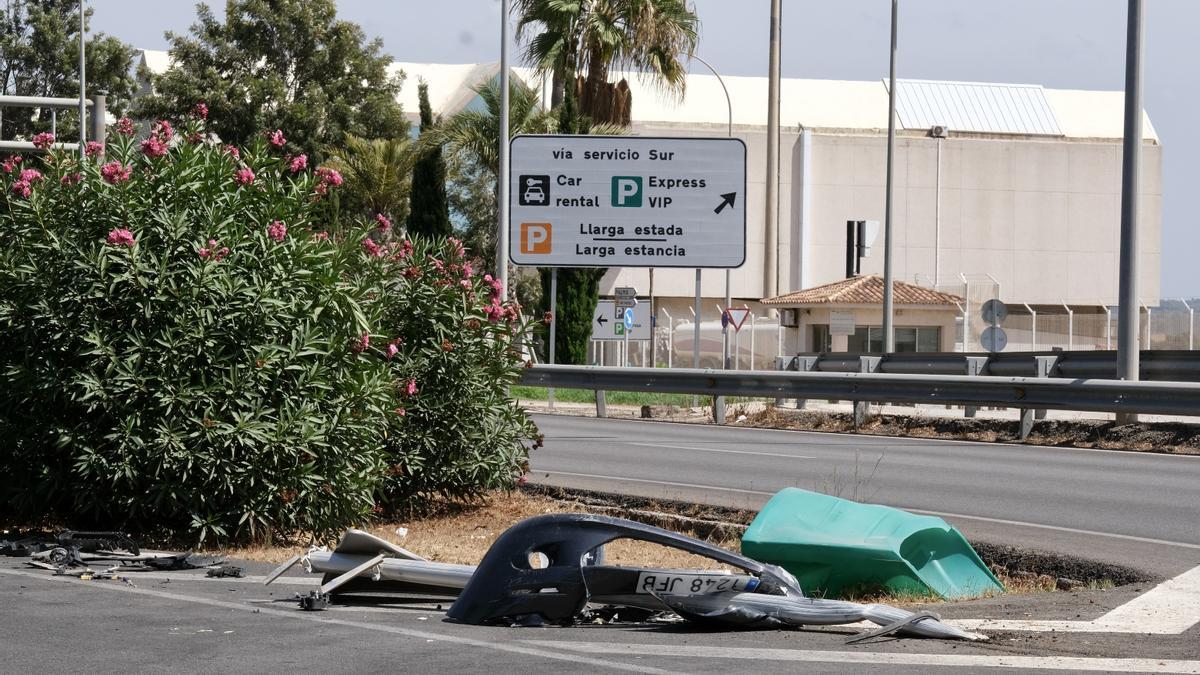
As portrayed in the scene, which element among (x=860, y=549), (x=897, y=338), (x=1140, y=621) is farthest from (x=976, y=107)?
(x=1140, y=621)

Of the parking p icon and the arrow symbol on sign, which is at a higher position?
the arrow symbol on sign

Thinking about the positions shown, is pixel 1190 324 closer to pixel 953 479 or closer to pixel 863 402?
pixel 863 402

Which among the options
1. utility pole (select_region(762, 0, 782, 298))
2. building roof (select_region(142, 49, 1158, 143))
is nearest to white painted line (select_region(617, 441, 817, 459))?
utility pole (select_region(762, 0, 782, 298))

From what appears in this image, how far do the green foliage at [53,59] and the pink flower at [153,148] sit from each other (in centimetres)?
4310

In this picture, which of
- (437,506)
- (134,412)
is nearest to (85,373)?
(134,412)

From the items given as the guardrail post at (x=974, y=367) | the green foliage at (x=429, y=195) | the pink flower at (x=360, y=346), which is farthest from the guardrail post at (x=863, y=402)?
the green foliage at (x=429, y=195)

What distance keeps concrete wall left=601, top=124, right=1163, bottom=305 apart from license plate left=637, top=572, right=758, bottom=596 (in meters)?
54.0

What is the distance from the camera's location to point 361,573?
7.55 m

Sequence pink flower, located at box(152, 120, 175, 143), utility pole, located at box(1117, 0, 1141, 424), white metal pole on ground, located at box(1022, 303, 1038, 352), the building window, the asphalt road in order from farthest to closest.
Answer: the building window → white metal pole on ground, located at box(1022, 303, 1038, 352) → utility pole, located at box(1117, 0, 1141, 424) → the asphalt road → pink flower, located at box(152, 120, 175, 143)

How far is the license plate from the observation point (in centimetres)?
677

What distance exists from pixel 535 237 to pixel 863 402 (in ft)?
19.2

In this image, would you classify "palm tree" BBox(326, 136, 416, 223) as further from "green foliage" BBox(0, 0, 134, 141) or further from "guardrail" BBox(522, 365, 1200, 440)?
"guardrail" BBox(522, 365, 1200, 440)

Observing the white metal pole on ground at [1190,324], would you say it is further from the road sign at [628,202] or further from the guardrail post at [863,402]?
the road sign at [628,202]

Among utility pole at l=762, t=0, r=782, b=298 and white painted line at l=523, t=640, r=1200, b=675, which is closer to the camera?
white painted line at l=523, t=640, r=1200, b=675
